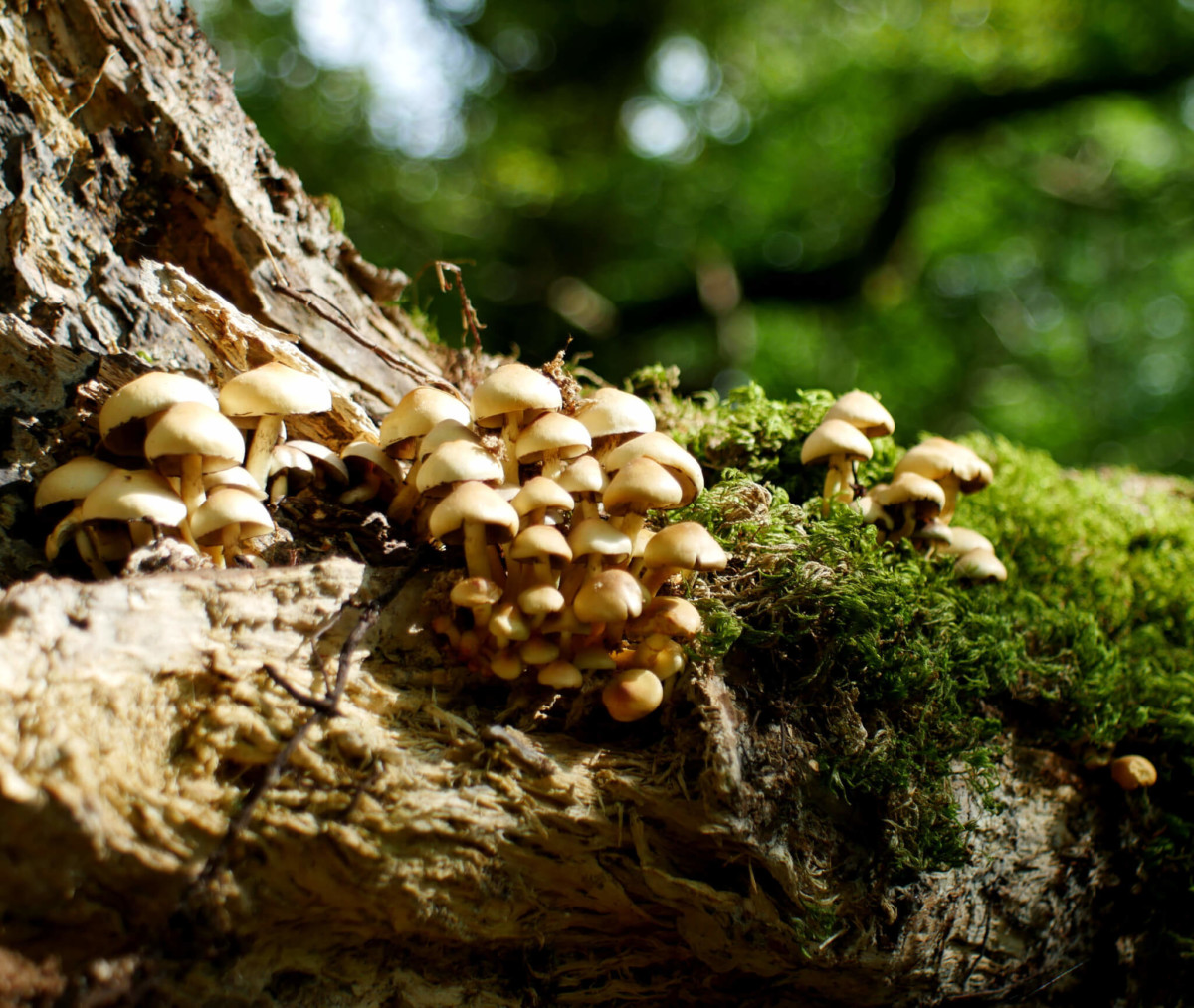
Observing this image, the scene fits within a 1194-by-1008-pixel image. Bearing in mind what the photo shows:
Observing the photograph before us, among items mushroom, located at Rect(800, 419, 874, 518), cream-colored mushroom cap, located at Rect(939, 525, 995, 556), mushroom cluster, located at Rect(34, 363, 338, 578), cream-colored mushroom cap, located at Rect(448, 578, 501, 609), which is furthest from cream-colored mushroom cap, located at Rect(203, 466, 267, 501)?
cream-colored mushroom cap, located at Rect(939, 525, 995, 556)

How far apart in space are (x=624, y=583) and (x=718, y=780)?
0.55 meters

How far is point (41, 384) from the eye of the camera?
7.88 feet

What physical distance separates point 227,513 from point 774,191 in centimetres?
1442

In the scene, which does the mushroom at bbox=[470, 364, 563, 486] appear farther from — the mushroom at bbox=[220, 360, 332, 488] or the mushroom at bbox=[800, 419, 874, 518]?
the mushroom at bbox=[800, 419, 874, 518]

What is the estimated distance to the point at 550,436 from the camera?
80.7 inches

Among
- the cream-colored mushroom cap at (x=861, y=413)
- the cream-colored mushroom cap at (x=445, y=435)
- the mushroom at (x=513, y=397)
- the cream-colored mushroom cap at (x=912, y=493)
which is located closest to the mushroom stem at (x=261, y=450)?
the cream-colored mushroom cap at (x=445, y=435)

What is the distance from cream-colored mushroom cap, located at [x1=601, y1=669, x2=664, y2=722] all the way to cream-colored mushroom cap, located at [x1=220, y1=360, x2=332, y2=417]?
115 cm

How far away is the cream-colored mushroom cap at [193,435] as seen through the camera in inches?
74.5

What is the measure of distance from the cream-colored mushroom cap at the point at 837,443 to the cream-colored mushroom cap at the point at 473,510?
1229mm

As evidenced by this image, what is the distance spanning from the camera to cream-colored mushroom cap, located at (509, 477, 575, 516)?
6.32 feet

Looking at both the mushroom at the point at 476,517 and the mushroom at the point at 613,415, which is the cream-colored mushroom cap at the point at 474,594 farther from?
the mushroom at the point at 613,415

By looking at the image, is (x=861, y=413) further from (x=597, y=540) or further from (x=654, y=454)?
(x=597, y=540)

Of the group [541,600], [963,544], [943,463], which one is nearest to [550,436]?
[541,600]

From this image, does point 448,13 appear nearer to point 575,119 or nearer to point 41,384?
point 575,119
